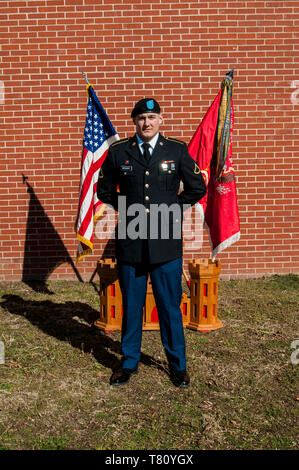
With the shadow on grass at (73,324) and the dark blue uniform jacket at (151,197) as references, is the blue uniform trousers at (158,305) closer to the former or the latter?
the dark blue uniform jacket at (151,197)

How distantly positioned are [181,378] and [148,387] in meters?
0.27

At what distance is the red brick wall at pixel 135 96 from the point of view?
6191 mm

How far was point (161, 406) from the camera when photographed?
333 centimetres

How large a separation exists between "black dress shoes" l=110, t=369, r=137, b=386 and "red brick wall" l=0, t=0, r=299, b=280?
3.00m

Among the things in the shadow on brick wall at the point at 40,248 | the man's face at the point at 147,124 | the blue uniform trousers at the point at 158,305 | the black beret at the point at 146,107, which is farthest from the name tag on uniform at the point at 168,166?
the shadow on brick wall at the point at 40,248

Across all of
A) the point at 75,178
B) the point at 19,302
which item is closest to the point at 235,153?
the point at 75,178

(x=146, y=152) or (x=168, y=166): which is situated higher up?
(x=146, y=152)

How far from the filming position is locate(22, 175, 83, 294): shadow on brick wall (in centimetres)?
652

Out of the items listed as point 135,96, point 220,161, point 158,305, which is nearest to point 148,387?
point 158,305

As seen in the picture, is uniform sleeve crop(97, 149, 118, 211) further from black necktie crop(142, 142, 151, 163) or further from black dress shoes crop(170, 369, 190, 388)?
black dress shoes crop(170, 369, 190, 388)

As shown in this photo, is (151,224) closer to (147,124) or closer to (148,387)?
(147,124)

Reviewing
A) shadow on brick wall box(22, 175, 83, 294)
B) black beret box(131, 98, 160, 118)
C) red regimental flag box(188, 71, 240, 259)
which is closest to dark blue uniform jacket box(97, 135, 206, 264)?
black beret box(131, 98, 160, 118)

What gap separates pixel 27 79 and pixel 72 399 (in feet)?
14.7

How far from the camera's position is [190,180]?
3.64 m
